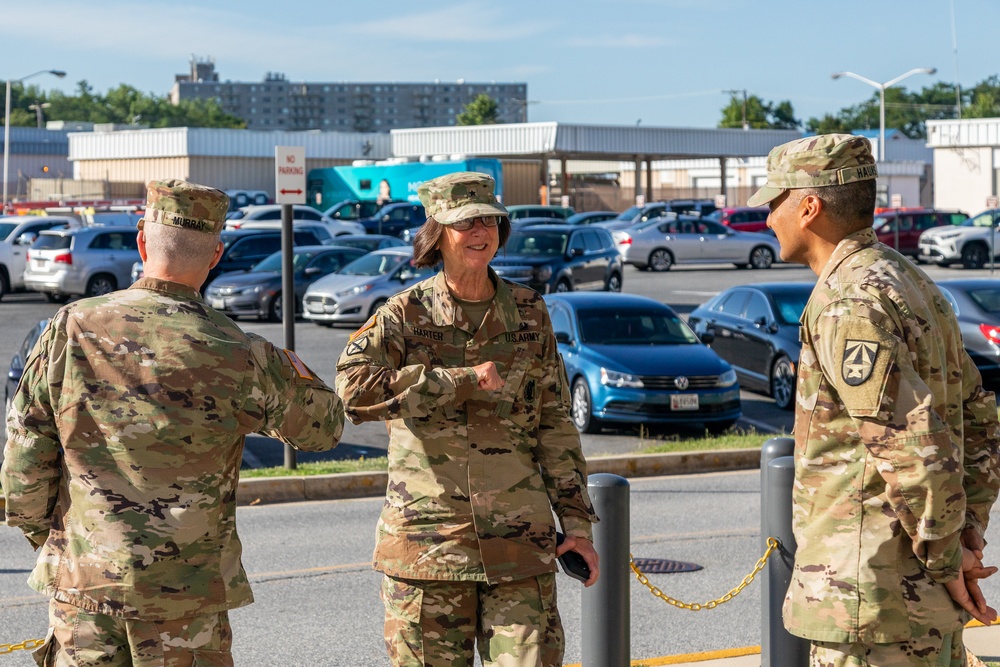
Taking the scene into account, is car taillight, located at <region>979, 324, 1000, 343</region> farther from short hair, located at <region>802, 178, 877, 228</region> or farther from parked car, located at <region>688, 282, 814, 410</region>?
short hair, located at <region>802, 178, 877, 228</region>

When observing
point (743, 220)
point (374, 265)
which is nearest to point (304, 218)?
point (743, 220)

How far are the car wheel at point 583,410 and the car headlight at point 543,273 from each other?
12.1 meters

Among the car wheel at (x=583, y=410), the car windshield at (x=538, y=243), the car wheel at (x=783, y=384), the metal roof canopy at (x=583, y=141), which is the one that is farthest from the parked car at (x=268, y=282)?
the metal roof canopy at (x=583, y=141)

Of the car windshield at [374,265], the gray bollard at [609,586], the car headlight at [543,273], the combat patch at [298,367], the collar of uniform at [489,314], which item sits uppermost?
the collar of uniform at [489,314]

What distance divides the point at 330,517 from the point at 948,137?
158ft

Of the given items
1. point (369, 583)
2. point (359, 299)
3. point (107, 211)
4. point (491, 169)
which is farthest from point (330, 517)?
point (491, 169)

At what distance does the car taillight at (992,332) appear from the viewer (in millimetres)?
16141

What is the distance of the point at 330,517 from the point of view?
10.2 m

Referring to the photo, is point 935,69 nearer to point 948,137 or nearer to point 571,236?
point 948,137

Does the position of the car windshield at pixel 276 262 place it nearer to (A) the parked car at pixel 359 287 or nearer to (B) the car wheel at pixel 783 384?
(A) the parked car at pixel 359 287

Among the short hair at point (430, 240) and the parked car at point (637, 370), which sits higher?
the short hair at point (430, 240)

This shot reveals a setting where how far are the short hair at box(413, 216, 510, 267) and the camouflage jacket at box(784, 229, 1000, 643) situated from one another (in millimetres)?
1158

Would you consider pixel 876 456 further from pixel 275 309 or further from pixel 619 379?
pixel 275 309

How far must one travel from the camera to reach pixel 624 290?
33156 millimetres
